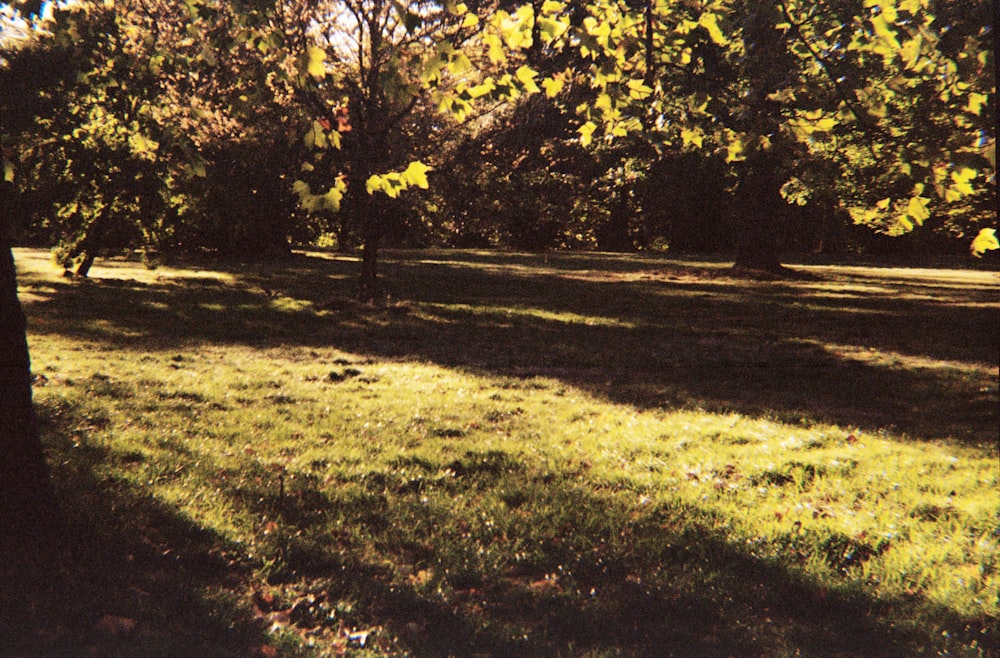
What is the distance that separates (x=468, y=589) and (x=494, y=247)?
157ft

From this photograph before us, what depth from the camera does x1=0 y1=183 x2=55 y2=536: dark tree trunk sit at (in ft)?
13.6

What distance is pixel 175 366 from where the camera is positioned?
10.4 metres

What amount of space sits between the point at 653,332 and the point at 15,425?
1238 cm

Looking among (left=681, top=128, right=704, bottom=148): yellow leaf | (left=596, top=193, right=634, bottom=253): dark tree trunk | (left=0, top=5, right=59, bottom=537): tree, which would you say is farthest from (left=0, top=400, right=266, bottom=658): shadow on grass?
(left=596, top=193, right=634, bottom=253): dark tree trunk

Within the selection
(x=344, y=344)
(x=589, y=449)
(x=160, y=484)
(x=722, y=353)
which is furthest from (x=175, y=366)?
(x=722, y=353)

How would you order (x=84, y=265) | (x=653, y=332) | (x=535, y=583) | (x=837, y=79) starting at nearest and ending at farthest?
(x=535, y=583), (x=837, y=79), (x=653, y=332), (x=84, y=265)

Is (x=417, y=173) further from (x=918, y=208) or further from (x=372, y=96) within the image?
(x=372, y=96)

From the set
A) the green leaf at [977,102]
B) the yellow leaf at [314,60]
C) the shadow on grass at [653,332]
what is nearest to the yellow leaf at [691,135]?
the green leaf at [977,102]

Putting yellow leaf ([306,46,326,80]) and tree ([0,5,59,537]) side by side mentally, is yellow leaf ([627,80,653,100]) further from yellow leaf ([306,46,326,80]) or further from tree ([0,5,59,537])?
tree ([0,5,59,537])

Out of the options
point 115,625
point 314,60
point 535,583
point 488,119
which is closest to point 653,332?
point 488,119

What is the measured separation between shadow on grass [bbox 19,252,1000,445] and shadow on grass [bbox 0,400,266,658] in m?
6.00

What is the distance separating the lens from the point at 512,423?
811 centimetres

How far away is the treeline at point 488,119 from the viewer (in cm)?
491

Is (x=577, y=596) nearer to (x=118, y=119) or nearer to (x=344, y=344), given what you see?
(x=118, y=119)
